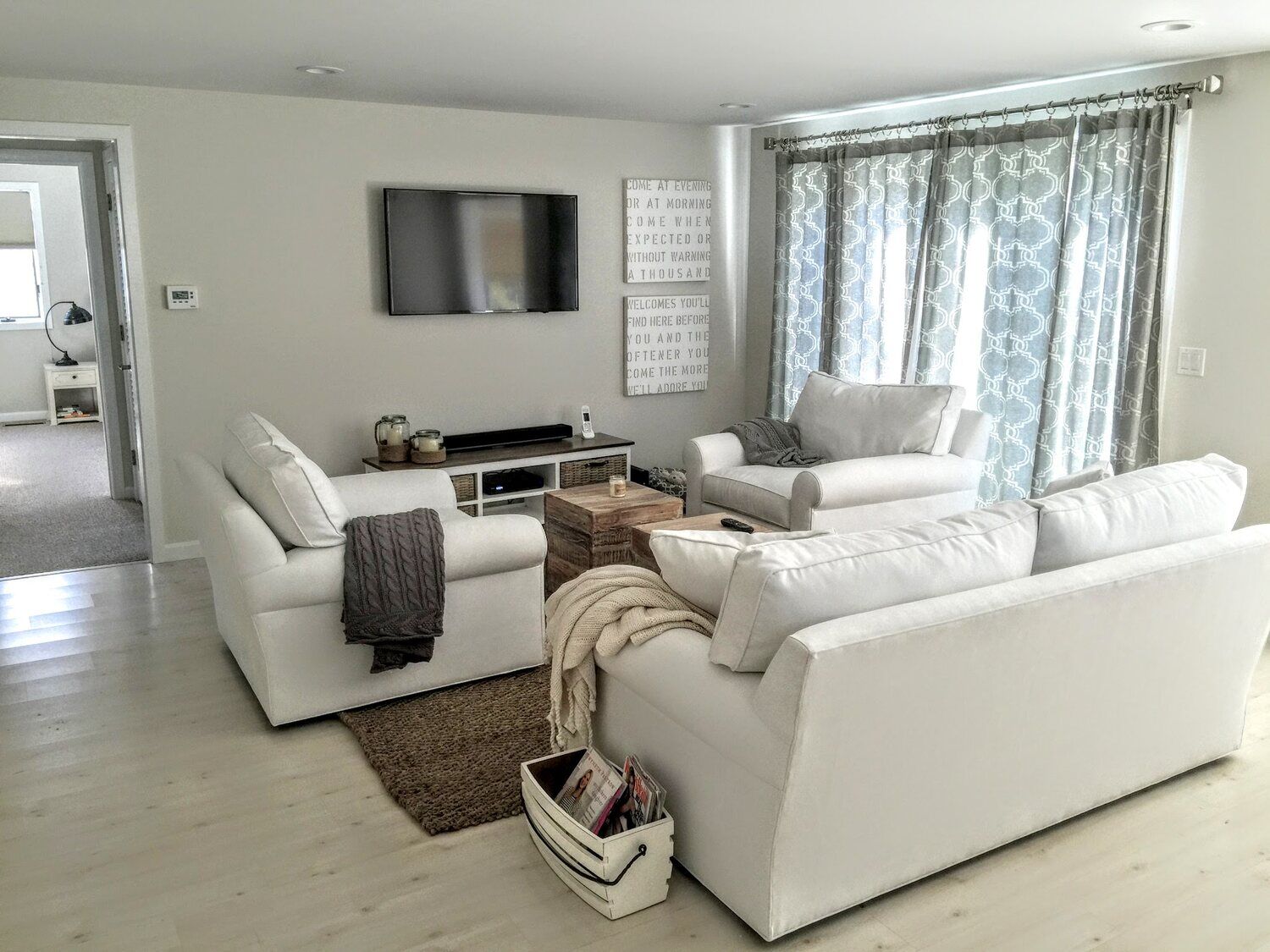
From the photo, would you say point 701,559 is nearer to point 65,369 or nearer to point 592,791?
point 592,791

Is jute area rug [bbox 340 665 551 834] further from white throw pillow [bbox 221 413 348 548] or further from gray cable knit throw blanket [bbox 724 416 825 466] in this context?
gray cable knit throw blanket [bbox 724 416 825 466]

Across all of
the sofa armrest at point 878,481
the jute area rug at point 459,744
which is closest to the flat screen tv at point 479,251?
the sofa armrest at point 878,481

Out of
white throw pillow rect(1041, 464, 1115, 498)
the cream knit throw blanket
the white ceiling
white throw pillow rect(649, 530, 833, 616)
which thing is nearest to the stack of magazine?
the cream knit throw blanket

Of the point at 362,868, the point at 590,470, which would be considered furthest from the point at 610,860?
the point at 590,470

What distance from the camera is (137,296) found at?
5.32 m

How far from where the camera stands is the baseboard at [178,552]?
5.57 m

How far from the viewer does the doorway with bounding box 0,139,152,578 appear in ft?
19.2

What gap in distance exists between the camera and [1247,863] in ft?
9.38

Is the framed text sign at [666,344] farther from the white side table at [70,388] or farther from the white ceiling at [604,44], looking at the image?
the white side table at [70,388]

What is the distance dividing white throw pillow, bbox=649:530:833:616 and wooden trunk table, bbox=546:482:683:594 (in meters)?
1.96

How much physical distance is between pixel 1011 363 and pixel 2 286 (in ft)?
30.1

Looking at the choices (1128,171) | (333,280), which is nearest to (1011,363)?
(1128,171)

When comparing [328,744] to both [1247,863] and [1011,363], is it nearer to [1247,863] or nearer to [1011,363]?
[1247,863]

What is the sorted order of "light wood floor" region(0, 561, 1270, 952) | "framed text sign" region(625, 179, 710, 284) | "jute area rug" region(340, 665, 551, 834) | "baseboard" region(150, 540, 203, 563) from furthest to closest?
1. "framed text sign" region(625, 179, 710, 284)
2. "baseboard" region(150, 540, 203, 563)
3. "jute area rug" region(340, 665, 551, 834)
4. "light wood floor" region(0, 561, 1270, 952)
